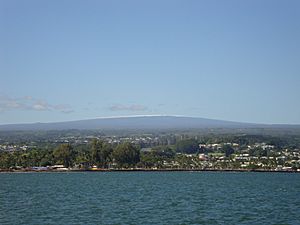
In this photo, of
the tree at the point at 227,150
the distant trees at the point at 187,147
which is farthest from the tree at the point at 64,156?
the distant trees at the point at 187,147

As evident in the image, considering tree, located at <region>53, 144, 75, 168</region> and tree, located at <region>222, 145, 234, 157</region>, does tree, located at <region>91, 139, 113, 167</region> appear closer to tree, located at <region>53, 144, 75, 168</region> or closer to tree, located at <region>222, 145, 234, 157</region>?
tree, located at <region>53, 144, 75, 168</region>

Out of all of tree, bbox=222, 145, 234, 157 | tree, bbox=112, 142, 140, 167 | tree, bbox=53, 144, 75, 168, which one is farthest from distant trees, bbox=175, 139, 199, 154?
tree, bbox=53, 144, 75, 168

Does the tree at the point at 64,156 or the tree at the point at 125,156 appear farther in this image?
the tree at the point at 125,156

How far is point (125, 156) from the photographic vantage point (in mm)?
120375

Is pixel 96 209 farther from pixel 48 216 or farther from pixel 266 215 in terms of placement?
pixel 266 215

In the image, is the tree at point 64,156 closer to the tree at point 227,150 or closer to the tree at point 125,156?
the tree at point 125,156

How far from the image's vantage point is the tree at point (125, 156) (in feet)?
394

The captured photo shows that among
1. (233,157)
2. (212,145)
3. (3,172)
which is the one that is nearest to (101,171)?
(3,172)

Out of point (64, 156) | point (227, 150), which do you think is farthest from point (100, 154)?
point (227, 150)

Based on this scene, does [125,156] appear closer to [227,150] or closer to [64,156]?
[64,156]

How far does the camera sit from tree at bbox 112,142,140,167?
120000mm

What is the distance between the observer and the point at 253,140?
192 metres

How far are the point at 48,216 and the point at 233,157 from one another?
113592 mm

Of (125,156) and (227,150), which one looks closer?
(125,156)
